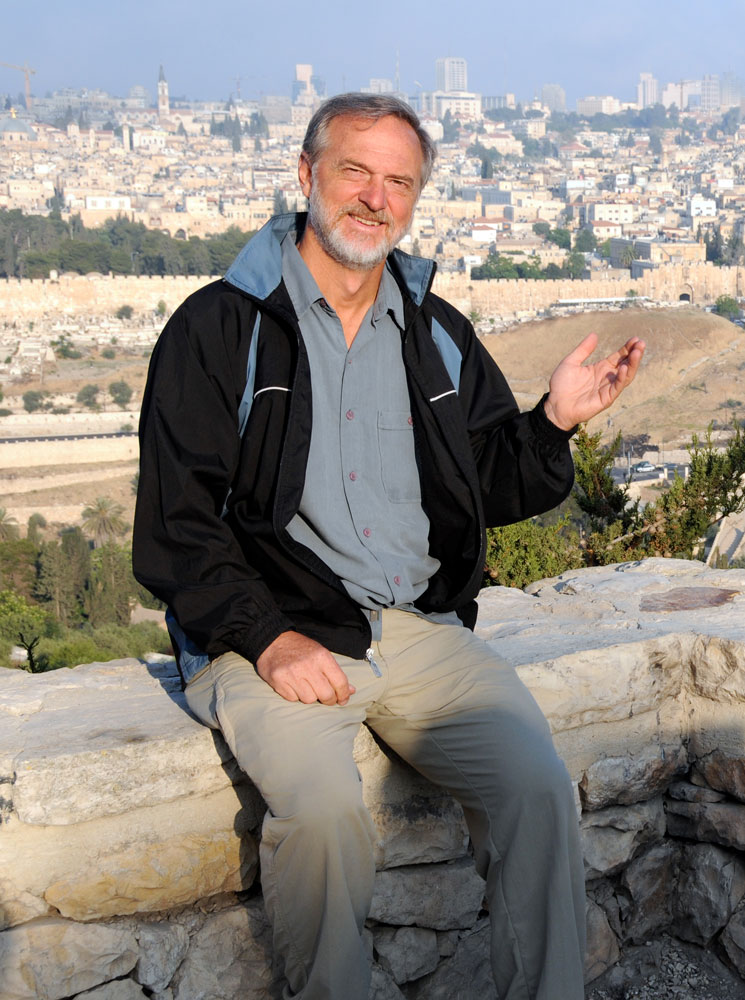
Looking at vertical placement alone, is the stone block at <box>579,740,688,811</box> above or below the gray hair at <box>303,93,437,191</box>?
below

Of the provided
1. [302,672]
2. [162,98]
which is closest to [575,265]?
[302,672]

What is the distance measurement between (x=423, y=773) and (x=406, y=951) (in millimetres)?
258

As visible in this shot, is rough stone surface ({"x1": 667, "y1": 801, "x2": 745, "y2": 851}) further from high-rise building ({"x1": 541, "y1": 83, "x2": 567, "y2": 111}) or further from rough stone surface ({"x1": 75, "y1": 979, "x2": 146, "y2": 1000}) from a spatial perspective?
high-rise building ({"x1": 541, "y1": 83, "x2": 567, "y2": 111})

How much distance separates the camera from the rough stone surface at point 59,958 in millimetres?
1278

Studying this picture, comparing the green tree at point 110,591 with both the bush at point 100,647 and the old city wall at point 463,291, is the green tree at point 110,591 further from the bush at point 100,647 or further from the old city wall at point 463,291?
the old city wall at point 463,291

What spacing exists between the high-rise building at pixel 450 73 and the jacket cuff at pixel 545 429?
16952cm

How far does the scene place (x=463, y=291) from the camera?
154 feet

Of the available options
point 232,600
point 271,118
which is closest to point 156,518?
point 232,600

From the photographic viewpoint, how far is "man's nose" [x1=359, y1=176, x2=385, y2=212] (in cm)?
151

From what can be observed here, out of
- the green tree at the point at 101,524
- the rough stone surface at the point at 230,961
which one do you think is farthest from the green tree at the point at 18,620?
the rough stone surface at the point at 230,961

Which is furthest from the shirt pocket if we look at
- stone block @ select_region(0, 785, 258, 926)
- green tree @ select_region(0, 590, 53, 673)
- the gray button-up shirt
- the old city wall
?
the old city wall

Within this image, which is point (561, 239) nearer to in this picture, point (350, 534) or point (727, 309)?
point (727, 309)

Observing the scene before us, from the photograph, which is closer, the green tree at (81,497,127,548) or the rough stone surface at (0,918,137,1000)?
the rough stone surface at (0,918,137,1000)

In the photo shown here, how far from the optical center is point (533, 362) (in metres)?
36.2
